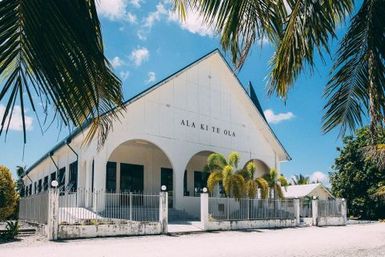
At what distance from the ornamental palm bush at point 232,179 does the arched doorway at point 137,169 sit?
2678 millimetres

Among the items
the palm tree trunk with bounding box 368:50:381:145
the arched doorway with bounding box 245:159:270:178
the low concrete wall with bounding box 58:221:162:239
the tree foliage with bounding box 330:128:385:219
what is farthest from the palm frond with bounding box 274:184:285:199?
the palm tree trunk with bounding box 368:50:381:145

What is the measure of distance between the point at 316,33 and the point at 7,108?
10.5 ft

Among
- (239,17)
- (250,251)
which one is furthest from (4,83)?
(250,251)

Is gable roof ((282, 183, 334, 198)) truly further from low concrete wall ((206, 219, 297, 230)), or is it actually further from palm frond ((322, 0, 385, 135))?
palm frond ((322, 0, 385, 135))

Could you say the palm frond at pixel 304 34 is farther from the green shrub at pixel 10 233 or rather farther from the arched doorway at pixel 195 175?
the arched doorway at pixel 195 175

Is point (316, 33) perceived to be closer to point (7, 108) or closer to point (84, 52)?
point (84, 52)

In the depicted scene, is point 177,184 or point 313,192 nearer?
point 177,184

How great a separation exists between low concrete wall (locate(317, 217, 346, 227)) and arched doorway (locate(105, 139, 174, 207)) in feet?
27.9

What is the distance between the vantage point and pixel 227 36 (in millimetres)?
3855

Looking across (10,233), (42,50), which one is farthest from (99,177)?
(42,50)

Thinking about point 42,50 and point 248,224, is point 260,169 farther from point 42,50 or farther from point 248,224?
point 42,50

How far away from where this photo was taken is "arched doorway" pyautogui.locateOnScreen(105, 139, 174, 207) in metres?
22.1

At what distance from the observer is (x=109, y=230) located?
48.2 ft

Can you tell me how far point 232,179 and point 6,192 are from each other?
962 centimetres
